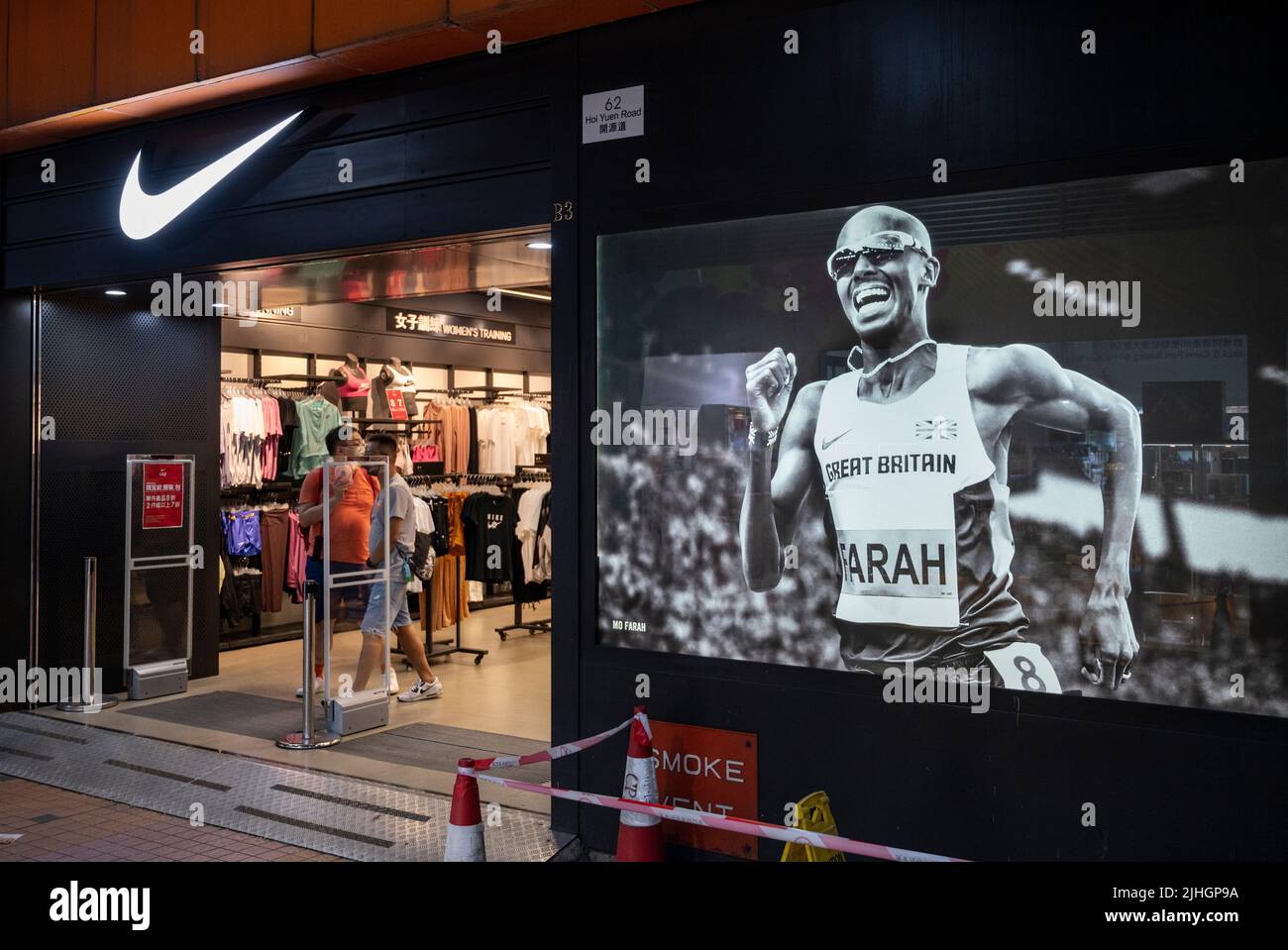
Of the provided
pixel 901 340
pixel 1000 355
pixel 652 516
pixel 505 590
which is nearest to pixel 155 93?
pixel 652 516

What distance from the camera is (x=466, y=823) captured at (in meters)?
3.61

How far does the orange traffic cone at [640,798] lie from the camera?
3.95m

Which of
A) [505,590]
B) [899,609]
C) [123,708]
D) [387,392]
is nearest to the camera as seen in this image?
[899,609]

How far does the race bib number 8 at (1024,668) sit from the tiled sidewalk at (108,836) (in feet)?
8.83

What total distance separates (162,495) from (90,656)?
1159 mm

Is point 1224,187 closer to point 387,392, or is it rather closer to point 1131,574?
point 1131,574

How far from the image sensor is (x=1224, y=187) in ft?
11.5

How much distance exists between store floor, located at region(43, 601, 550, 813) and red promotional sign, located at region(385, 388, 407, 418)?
264cm

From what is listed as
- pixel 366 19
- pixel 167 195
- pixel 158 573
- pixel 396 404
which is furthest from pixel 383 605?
pixel 396 404

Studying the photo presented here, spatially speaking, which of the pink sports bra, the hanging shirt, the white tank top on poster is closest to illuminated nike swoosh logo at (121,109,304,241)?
the white tank top on poster

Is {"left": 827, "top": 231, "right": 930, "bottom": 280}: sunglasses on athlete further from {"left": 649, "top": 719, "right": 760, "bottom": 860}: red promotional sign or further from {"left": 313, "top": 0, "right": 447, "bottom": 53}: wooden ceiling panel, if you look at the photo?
{"left": 313, "top": 0, "right": 447, "bottom": 53}: wooden ceiling panel

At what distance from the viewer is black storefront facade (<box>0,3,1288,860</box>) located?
3506mm

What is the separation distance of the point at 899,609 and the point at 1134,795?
0.96 meters

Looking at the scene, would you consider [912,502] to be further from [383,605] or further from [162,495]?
[162,495]
